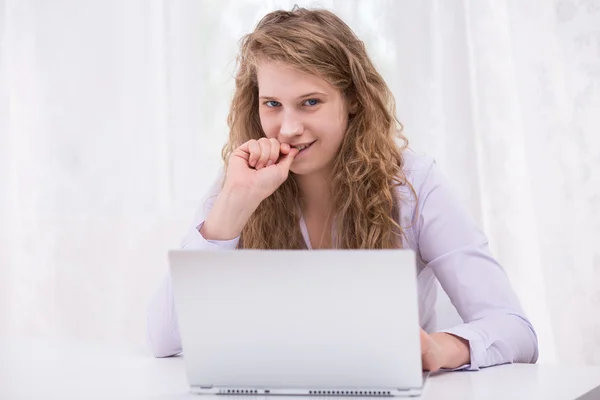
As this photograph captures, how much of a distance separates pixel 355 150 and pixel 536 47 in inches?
31.4

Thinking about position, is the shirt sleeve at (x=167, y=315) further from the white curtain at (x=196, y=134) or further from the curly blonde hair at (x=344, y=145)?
the white curtain at (x=196, y=134)

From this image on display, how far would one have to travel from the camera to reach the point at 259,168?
168 centimetres

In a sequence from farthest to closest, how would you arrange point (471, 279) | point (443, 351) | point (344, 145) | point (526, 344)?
point (344, 145) → point (471, 279) → point (526, 344) → point (443, 351)

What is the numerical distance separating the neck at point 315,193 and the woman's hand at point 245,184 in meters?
0.15

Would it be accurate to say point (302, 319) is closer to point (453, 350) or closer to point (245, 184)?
point (453, 350)

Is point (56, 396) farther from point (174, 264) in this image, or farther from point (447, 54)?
point (447, 54)

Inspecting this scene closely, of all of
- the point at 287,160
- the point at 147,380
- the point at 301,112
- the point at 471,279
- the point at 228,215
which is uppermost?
the point at 301,112

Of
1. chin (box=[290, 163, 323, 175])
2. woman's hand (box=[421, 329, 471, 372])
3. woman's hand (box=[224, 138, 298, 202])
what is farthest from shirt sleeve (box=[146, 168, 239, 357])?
woman's hand (box=[421, 329, 471, 372])

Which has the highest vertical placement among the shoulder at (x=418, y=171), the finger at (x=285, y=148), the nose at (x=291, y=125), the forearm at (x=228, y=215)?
the nose at (x=291, y=125)

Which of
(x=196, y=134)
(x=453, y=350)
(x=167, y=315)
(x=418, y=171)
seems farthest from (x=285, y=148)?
(x=196, y=134)

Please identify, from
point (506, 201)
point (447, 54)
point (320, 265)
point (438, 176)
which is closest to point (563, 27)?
point (447, 54)

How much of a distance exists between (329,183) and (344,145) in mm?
93

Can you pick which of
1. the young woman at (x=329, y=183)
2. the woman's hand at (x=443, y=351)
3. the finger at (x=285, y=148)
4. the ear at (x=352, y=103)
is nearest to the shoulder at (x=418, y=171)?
the young woman at (x=329, y=183)

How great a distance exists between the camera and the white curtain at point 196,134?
225 centimetres
